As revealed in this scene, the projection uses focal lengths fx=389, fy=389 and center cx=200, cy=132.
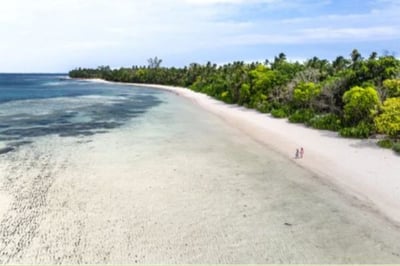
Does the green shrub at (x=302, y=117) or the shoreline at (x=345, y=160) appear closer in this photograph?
the shoreline at (x=345, y=160)

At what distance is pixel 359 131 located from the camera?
19.1m

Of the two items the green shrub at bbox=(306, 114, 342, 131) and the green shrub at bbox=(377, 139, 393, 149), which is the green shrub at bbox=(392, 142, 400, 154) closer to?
the green shrub at bbox=(377, 139, 393, 149)

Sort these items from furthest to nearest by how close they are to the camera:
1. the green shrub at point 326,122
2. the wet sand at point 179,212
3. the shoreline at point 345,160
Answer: the green shrub at point 326,122, the shoreline at point 345,160, the wet sand at point 179,212

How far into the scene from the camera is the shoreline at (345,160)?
1133cm

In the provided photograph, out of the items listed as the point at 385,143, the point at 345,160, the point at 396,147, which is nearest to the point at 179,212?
the point at 345,160

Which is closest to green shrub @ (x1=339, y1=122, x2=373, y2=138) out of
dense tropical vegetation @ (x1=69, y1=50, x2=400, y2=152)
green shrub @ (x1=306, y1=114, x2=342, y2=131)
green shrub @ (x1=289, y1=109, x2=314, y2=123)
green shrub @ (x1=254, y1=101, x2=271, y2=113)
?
dense tropical vegetation @ (x1=69, y1=50, x2=400, y2=152)

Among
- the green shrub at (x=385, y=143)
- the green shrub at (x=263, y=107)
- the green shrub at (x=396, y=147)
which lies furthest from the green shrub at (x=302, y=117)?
the green shrub at (x=396, y=147)

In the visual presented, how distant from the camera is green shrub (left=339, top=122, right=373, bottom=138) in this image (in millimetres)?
18891

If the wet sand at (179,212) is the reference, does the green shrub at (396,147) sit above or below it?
above

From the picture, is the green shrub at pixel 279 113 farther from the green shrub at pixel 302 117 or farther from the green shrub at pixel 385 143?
the green shrub at pixel 385 143

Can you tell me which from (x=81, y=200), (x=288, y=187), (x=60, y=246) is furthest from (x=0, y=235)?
(x=288, y=187)

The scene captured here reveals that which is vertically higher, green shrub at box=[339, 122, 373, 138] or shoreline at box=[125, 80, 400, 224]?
green shrub at box=[339, 122, 373, 138]

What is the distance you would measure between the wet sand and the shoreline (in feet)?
Answer: 1.48

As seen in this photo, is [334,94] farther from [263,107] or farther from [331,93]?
[263,107]
